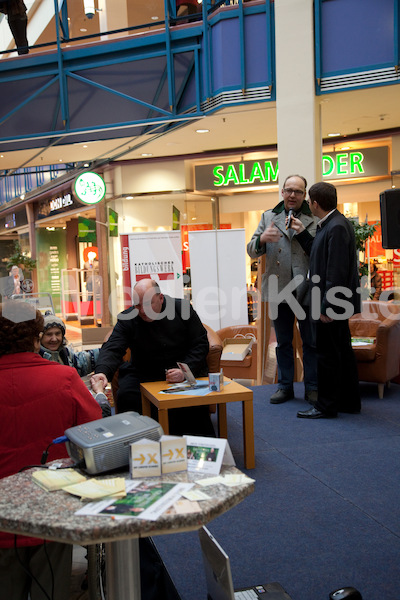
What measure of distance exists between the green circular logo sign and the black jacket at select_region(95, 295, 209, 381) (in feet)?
25.5

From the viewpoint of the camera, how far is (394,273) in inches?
424

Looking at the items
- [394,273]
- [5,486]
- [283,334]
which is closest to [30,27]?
[394,273]

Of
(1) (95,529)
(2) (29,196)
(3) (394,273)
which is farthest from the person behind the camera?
(2) (29,196)

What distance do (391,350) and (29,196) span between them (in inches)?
645

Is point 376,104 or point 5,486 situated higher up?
point 376,104

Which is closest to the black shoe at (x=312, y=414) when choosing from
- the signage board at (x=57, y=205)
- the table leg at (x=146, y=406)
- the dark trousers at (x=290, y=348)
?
the dark trousers at (x=290, y=348)

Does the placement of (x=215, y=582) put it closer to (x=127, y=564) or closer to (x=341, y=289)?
(x=127, y=564)

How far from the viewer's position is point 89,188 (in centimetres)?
1197

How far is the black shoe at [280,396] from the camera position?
17.0 ft

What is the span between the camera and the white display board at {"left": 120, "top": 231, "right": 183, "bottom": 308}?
790cm

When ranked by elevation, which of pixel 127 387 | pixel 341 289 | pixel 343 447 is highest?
pixel 341 289

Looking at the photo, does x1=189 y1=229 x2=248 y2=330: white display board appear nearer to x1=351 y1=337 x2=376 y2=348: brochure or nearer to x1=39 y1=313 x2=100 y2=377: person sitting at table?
x1=351 y1=337 x2=376 y2=348: brochure

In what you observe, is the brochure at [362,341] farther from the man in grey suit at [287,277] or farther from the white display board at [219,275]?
the white display board at [219,275]

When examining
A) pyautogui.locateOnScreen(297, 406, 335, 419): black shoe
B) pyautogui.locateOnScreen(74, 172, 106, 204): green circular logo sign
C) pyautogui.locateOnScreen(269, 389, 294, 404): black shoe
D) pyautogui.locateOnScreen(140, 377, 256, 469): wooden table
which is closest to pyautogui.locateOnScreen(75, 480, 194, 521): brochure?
pyautogui.locateOnScreen(140, 377, 256, 469): wooden table
